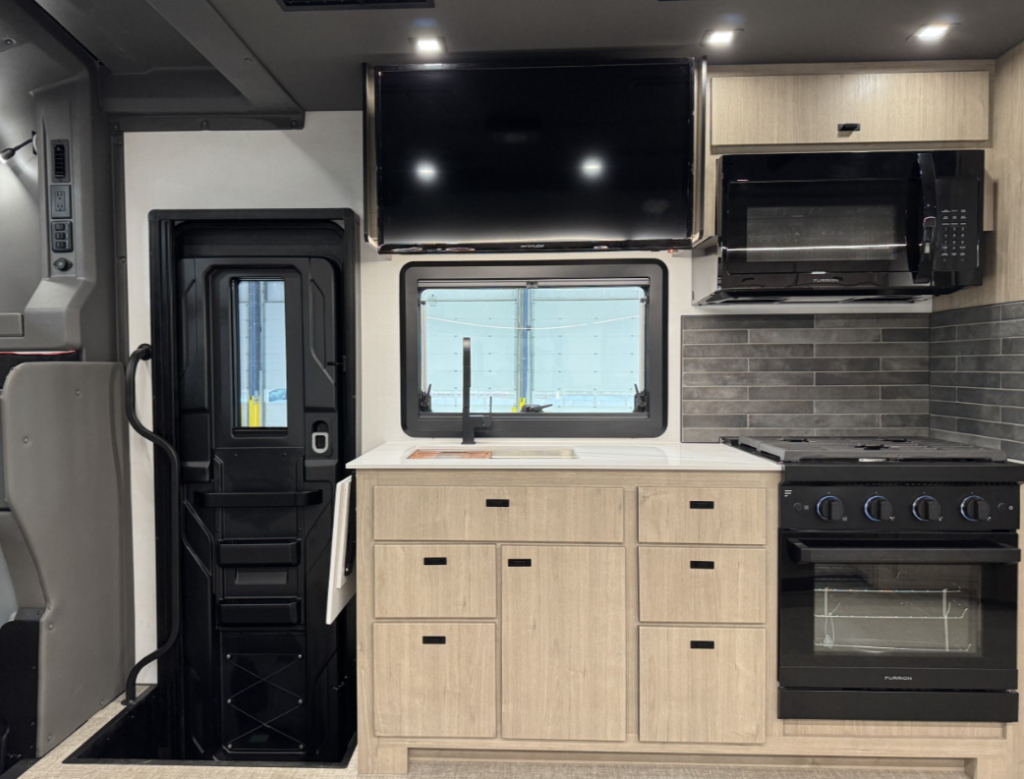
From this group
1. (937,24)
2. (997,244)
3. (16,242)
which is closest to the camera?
(937,24)

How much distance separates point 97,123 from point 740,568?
2916mm

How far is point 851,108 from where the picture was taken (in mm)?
2385

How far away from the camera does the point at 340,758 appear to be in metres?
2.81

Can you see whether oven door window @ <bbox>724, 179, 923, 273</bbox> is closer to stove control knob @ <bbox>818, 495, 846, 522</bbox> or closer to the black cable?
stove control knob @ <bbox>818, 495, 846, 522</bbox>

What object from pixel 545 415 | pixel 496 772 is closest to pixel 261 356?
pixel 545 415

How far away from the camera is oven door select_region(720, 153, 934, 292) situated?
2.36 m

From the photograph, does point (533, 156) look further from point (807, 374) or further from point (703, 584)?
point (703, 584)

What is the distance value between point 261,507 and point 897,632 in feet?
7.74

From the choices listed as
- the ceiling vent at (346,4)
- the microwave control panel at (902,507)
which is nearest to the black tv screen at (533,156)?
the ceiling vent at (346,4)

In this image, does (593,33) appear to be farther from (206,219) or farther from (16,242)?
(16,242)

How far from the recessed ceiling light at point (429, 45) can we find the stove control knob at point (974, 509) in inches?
87.9

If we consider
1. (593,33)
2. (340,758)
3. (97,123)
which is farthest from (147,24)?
(340,758)

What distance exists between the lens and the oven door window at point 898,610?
2.14 m

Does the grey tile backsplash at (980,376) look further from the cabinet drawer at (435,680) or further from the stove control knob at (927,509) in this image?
the cabinet drawer at (435,680)
